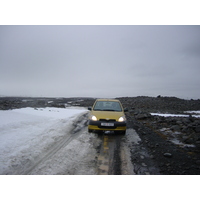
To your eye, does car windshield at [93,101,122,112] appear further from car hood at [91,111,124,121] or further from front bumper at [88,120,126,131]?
front bumper at [88,120,126,131]

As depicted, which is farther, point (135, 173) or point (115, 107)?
point (115, 107)

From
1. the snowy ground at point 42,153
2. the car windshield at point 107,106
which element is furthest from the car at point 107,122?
the snowy ground at point 42,153

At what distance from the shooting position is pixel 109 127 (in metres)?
6.03

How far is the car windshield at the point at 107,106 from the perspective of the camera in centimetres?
719

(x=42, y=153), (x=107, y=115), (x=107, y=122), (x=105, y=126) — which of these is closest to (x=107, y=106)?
(x=107, y=115)

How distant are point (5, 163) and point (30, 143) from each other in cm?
147

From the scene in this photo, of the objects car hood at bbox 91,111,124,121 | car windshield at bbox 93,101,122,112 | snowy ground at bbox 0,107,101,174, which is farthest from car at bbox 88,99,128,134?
snowy ground at bbox 0,107,101,174

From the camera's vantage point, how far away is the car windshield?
719 centimetres

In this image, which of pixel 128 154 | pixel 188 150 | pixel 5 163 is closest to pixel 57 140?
pixel 5 163

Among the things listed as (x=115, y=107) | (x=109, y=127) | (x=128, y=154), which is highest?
(x=115, y=107)

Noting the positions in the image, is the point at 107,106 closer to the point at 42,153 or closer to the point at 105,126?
the point at 105,126

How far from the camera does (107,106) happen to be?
7.48 m

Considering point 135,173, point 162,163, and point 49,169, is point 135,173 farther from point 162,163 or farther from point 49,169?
point 49,169

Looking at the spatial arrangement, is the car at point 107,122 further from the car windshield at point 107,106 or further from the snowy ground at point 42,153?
the snowy ground at point 42,153
